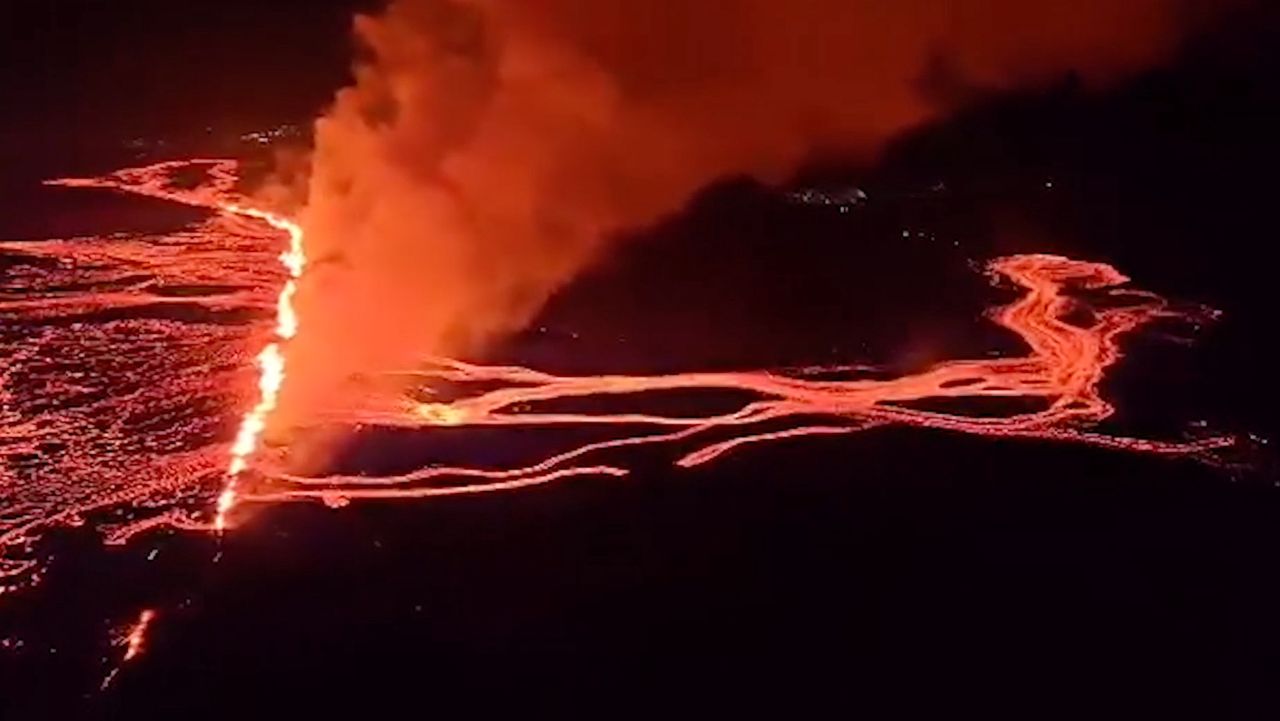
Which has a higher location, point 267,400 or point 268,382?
point 268,382

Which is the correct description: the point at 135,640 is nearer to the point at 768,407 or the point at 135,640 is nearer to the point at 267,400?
the point at 267,400

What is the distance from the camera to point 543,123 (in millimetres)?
17516

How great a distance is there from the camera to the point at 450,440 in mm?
11898

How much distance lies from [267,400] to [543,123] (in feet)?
19.0

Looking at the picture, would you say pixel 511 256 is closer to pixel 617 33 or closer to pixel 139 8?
pixel 617 33

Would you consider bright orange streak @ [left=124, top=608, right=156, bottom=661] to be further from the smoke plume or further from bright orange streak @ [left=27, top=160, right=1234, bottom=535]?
the smoke plume

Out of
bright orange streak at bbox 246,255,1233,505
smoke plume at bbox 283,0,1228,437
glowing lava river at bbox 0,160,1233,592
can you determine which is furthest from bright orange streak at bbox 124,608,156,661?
smoke plume at bbox 283,0,1228,437

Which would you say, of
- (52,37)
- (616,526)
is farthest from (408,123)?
(52,37)

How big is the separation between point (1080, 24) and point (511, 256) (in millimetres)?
9056

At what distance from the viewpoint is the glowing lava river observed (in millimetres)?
10805

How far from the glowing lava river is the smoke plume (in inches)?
31.7

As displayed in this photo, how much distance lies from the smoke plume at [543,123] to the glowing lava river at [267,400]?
806 millimetres

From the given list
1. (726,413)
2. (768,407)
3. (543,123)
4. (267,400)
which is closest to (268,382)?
(267,400)

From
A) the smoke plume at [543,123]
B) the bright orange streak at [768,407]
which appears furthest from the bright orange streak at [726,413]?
the smoke plume at [543,123]
